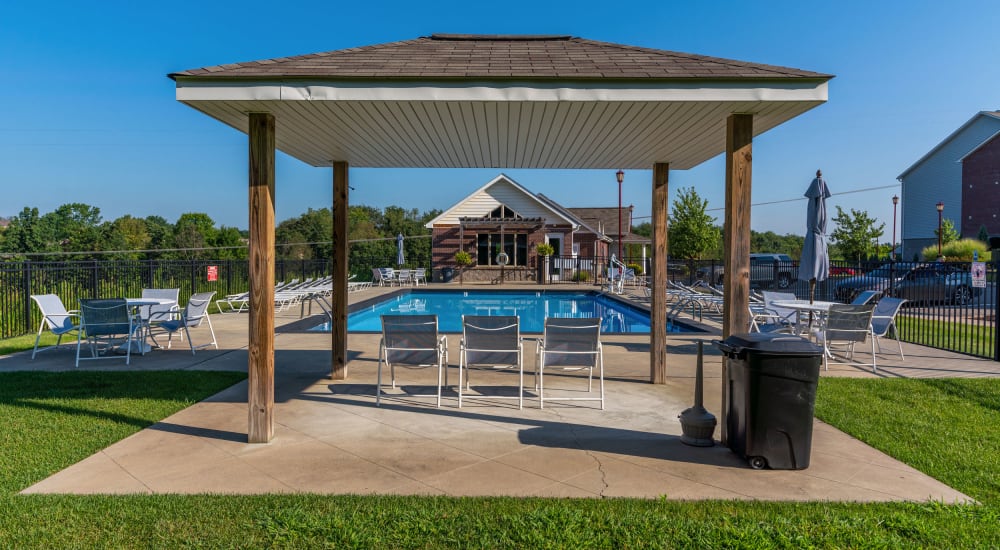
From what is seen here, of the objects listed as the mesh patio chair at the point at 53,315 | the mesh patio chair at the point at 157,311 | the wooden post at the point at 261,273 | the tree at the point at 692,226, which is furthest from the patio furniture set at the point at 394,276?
the wooden post at the point at 261,273

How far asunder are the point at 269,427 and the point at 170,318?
567 centimetres

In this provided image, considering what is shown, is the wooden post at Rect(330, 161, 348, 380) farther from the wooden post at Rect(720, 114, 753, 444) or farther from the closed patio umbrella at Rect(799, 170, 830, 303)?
the closed patio umbrella at Rect(799, 170, 830, 303)

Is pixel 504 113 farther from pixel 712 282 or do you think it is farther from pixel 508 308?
pixel 712 282

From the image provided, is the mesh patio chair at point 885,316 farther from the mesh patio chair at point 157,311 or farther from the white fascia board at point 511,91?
the mesh patio chair at point 157,311

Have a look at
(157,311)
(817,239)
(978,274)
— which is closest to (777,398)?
(817,239)

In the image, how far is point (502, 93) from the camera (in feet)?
13.9

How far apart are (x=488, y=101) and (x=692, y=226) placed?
1178 inches

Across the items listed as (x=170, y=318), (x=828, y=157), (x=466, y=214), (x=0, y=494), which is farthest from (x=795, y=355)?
(x=828, y=157)

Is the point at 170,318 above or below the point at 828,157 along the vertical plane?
below

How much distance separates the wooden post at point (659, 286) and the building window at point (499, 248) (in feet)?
65.8

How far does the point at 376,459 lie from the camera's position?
413 centimetres

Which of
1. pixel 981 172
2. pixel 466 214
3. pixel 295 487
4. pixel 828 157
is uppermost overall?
pixel 828 157

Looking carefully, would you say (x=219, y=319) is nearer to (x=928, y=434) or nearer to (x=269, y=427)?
(x=269, y=427)

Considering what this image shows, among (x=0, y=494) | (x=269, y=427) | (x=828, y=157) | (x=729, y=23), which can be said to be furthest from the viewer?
(x=828, y=157)
